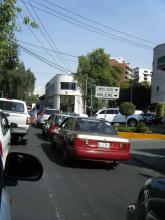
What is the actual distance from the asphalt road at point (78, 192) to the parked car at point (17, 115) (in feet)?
15.4

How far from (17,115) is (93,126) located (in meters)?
5.12

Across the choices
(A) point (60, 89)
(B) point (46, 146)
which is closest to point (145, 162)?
(B) point (46, 146)

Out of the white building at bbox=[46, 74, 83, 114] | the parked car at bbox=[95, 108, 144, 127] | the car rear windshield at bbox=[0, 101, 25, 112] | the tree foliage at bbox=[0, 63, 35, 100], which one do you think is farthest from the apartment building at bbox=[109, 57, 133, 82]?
the car rear windshield at bbox=[0, 101, 25, 112]

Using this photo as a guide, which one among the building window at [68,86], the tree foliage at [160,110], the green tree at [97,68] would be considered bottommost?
the tree foliage at [160,110]

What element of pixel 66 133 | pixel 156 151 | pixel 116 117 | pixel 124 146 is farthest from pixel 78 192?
pixel 116 117

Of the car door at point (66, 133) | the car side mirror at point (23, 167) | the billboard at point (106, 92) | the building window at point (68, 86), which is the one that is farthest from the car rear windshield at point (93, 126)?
the building window at point (68, 86)

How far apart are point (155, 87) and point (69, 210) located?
7605 cm

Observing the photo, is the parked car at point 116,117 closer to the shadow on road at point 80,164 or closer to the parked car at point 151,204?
the shadow on road at point 80,164

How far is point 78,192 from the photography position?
927 cm

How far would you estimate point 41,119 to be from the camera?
3578 centimetres

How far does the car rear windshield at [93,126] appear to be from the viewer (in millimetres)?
14148

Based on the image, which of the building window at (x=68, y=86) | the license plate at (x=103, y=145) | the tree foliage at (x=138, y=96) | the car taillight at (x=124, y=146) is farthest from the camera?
the building window at (x=68, y=86)

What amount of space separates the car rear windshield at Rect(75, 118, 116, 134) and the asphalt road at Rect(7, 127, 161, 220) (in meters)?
1.04

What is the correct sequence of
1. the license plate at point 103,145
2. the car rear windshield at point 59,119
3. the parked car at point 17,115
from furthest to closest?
the car rear windshield at point 59,119 < the parked car at point 17,115 < the license plate at point 103,145
